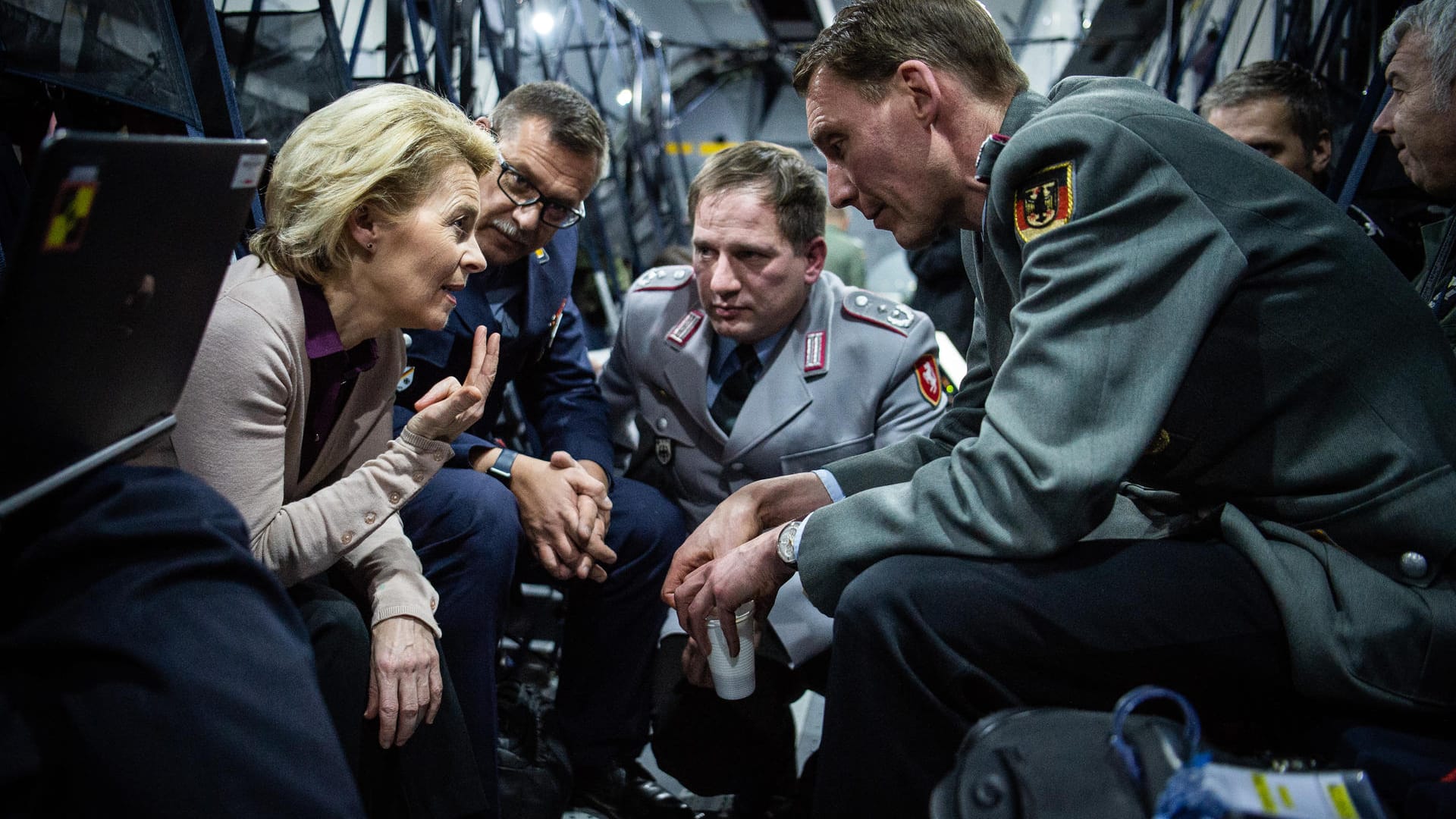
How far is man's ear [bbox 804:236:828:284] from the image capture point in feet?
7.20

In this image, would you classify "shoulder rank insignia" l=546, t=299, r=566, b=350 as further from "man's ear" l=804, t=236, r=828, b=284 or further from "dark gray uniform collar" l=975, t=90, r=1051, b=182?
"dark gray uniform collar" l=975, t=90, r=1051, b=182

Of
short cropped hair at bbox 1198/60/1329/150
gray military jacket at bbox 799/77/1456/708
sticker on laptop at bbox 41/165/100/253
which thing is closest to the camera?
sticker on laptop at bbox 41/165/100/253

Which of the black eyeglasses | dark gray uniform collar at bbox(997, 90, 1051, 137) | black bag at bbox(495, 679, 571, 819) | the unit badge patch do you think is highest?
dark gray uniform collar at bbox(997, 90, 1051, 137)

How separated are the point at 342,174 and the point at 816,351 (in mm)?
1068

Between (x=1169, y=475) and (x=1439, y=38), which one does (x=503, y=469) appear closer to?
(x=1169, y=475)

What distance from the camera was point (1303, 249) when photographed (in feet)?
3.81

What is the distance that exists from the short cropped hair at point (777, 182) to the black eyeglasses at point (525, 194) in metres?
0.31

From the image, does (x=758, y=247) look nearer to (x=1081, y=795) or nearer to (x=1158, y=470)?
(x=1158, y=470)

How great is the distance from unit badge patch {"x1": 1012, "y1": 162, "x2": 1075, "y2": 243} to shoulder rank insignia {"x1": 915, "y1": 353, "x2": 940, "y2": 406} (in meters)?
0.88

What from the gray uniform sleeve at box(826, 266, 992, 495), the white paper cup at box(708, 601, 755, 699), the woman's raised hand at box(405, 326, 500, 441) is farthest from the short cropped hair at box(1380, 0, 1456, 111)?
the woman's raised hand at box(405, 326, 500, 441)

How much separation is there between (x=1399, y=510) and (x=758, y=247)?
1298 mm

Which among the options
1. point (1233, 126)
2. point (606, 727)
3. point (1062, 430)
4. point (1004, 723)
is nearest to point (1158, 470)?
point (1062, 430)

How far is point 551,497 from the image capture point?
1.88 metres

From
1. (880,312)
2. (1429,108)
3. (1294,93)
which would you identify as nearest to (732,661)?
(880,312)
